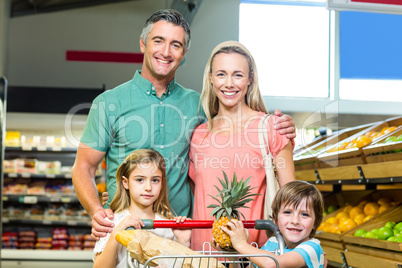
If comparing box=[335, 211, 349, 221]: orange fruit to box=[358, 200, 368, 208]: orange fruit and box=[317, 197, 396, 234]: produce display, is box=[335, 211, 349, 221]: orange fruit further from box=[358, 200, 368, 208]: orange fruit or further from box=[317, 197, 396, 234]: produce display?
box=[358, 200, 368, 208]: orange fruit

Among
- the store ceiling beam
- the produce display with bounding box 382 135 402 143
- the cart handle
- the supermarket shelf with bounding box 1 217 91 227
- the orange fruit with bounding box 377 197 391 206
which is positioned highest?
the store ceiling beam

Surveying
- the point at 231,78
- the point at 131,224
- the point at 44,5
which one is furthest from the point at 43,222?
the point at 131,224

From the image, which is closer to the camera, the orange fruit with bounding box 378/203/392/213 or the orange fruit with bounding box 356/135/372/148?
the orange fruit with bounding box 356/135/372/148

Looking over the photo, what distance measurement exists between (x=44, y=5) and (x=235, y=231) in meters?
7.83

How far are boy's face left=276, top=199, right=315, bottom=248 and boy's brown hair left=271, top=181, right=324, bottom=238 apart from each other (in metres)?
0.02

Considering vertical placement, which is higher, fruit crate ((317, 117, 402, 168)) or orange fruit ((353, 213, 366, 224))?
fruit crate ((317, 117, 402, 168))

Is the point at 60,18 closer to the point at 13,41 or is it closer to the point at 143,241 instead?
the point at 13,41

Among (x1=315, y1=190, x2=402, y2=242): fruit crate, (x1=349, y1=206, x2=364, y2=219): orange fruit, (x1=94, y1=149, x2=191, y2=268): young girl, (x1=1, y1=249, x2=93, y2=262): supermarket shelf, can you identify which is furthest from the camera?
(x1=1, y1=249, x2=93, y2=262): supermarket shelf

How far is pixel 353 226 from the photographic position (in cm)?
369

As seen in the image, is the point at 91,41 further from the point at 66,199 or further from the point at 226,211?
the point at 226,211

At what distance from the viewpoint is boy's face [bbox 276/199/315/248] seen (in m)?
1.81

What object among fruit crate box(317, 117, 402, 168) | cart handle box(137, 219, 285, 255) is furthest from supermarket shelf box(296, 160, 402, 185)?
cart handle box(137, 219, 285, 255)

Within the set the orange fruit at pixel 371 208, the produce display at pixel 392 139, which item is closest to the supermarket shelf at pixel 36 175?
the orange fruit at pixel 371 208

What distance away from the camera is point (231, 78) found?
211 cm
